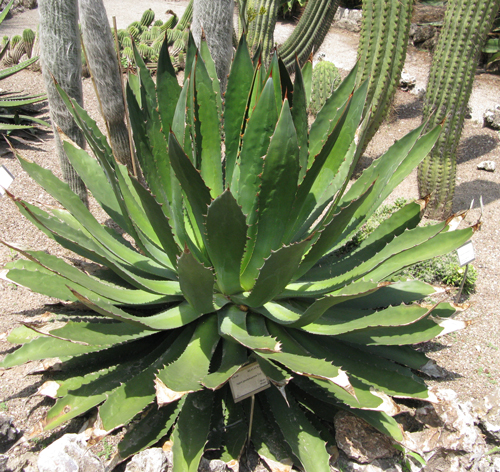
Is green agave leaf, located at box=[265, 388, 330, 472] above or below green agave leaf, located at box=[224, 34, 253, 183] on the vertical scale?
below

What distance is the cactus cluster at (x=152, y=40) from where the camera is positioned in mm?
6746

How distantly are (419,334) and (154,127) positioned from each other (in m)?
1.33

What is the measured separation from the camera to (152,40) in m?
7.66

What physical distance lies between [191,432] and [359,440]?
0.67m

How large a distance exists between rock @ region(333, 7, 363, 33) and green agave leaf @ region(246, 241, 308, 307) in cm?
922

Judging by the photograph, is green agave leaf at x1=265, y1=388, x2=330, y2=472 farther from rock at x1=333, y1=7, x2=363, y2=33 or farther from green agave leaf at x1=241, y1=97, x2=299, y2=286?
rock at x1=333, y1=7, x2=363, y2=33

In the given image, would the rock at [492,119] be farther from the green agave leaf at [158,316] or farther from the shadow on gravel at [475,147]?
the green agave leaf at [158,316]

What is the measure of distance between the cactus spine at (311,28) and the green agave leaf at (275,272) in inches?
198

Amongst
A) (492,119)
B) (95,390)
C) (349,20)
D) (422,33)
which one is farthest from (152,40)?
(95,390)

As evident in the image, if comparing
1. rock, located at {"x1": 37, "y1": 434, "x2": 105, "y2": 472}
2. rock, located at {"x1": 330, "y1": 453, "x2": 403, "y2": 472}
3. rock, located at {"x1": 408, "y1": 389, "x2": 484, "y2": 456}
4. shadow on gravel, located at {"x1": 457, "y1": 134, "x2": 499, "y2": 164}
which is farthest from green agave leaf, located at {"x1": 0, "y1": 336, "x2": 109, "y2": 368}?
shadow on gravel, located at {"x1": 457, "y1": 134, "x2": 499, "y2": 164}

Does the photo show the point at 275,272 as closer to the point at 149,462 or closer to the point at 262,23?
the point at 149,462

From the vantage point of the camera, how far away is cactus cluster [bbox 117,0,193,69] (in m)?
6.75

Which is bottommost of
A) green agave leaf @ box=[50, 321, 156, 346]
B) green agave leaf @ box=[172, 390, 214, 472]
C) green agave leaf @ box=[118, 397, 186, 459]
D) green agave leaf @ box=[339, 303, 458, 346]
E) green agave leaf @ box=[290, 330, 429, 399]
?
green agave leaf @ box=[118, 397, 186, 459]

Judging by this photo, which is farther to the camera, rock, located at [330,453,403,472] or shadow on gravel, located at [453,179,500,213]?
shadow on gravel, located at [453,179,500,213]
